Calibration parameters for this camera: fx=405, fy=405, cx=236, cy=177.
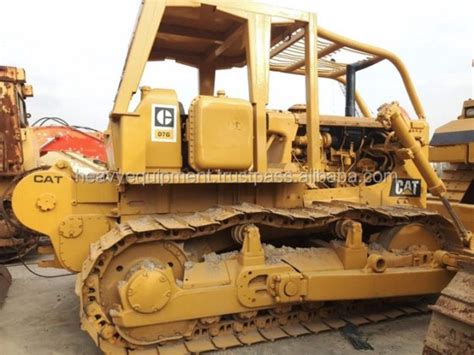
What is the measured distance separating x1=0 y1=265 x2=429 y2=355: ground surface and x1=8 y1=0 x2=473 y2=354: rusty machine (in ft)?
0.47

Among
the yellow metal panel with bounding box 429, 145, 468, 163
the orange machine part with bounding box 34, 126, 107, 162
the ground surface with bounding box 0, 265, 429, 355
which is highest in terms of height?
the orange machine part with bounding box 34, 126, 107, 162

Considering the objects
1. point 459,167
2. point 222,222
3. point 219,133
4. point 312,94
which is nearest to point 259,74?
point 312,94

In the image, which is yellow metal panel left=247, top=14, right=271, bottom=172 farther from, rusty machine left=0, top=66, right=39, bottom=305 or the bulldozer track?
rusty machine left=0, top=66, right=39, bottom=305

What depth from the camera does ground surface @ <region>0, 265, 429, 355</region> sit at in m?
3.53

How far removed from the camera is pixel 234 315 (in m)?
3.59

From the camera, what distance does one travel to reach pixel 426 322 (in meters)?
4.12

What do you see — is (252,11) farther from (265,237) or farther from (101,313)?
(101,313)

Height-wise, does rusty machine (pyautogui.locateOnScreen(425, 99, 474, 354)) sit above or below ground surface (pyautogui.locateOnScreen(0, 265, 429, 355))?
above

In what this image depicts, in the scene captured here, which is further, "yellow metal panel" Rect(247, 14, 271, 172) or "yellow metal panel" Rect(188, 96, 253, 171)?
"yellow metal panel" Rect(247, 14, 271, 172)

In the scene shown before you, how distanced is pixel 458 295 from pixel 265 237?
180cm

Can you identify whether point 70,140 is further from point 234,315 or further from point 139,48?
point 234,315

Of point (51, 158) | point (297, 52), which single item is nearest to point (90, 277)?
point (297, 52)

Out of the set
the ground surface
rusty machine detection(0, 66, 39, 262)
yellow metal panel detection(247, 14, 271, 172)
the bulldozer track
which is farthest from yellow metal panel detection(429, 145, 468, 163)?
rusty machine detection(0, 66, 39, 262)

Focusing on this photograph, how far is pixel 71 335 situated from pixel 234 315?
5.30ft
